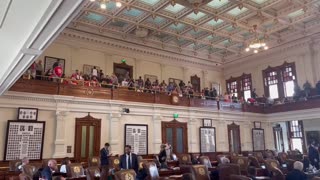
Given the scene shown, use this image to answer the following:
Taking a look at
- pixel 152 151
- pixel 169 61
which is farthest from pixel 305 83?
pixel 152 151

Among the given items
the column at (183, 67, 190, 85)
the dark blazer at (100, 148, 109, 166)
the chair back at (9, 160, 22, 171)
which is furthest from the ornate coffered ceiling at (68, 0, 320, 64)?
the chair back at (9, 160, 22, 171)

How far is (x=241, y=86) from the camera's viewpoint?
20.5 metres

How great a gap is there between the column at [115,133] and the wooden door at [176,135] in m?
2.49

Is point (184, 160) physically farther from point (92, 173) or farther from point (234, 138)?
point (234, 138)

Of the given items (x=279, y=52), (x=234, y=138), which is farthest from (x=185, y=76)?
(x=279, y=52)

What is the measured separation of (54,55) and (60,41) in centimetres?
81

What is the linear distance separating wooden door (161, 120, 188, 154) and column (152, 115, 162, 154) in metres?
0.31

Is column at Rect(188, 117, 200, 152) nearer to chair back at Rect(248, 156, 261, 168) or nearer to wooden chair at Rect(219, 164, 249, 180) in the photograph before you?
chair back at Rect(248, 156, 261, 168)

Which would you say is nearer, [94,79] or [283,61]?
[94,79]

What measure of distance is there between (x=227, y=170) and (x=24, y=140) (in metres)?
7.07

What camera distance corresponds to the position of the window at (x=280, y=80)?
698 inches

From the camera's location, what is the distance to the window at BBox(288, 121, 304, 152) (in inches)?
663

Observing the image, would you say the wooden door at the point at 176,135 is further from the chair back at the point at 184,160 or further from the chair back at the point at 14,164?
the chair back at the point at 14,164

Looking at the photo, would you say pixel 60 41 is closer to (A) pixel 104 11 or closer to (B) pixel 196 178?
(A) pixel 104 11
